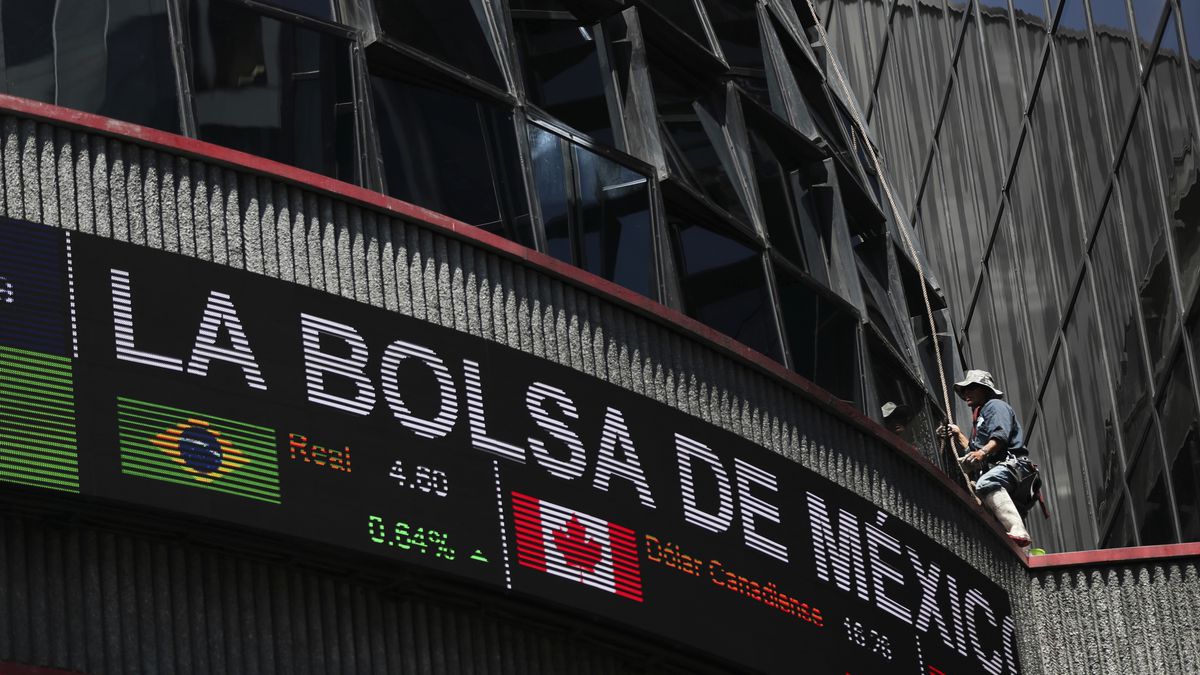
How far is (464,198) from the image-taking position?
24453mm

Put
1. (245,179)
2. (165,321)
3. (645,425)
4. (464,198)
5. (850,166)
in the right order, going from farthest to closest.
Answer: (850,166) < (464,198) < (645,425) < (245,179) < (165,321)

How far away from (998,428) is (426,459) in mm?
9954

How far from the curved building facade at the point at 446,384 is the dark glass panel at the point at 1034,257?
17.2 m

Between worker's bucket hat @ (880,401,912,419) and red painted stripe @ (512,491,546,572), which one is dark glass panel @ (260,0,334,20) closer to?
red painted stripe @ (512,491,546,572)

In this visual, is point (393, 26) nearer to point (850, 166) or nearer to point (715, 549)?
point (715, 549)

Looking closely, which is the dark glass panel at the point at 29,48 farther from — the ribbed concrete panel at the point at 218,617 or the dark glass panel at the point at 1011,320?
the dark glass panel at the point at 1011,320

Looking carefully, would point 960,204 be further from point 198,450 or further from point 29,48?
point 198,450

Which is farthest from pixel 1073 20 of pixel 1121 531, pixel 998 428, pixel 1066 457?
pixel 998 428

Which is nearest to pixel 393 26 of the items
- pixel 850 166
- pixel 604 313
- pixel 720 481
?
pixel 604 313

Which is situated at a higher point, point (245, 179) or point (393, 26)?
point (393, 26)

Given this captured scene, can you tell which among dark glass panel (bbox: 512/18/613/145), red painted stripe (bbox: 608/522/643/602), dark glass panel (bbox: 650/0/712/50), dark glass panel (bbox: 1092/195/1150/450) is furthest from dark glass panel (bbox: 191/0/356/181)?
dark glass panel (bbox: 1092/195/1150/450)

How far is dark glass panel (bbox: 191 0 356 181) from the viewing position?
73.0 feet

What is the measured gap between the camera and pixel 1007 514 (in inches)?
1147

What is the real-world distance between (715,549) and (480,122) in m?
5.34
